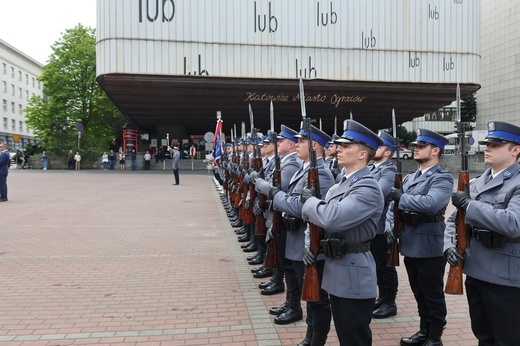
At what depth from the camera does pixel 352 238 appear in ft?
9.73

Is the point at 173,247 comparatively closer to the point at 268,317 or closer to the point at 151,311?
the point at 151,311

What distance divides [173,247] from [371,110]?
30254 mm

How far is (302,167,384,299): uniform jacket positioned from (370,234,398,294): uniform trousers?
1965mm

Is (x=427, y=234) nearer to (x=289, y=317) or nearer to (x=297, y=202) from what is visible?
(x=297, y=202)

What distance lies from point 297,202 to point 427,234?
49.8 inches

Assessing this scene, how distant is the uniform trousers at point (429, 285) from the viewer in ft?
12.7

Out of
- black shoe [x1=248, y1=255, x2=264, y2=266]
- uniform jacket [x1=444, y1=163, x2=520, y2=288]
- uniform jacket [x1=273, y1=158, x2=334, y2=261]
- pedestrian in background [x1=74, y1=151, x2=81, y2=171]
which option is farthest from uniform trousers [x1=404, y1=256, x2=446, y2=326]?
pedestrian in background [x1=74, y1=151, x2=81, y2=171]

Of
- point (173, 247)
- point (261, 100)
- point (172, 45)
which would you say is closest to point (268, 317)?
point (173, 247)

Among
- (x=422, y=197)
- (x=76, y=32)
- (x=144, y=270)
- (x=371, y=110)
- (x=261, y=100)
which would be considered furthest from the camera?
(x=76, y=32)

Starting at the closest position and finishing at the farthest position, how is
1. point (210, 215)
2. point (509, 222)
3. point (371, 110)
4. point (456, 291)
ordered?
point (509, 222) → point (456, 291) → point (210, 215) → point (371, 110)

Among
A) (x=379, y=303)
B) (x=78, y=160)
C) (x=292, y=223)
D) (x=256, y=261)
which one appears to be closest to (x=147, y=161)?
(x=78, y=160)

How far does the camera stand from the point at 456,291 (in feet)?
10.2

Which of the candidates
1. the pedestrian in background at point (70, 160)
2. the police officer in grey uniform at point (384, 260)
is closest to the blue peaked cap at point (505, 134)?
the police officer in grey uniform at point (384, 260)

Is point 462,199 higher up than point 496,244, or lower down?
higher up
